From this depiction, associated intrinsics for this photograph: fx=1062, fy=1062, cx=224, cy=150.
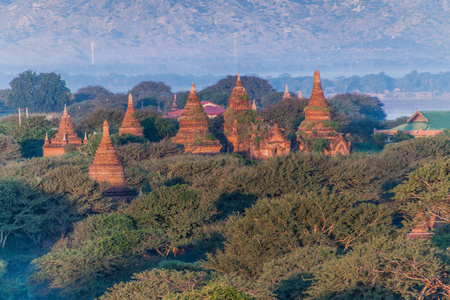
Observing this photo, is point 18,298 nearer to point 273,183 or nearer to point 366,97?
point 273,183

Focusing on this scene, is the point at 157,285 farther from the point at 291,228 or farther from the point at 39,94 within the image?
the point at 39,94

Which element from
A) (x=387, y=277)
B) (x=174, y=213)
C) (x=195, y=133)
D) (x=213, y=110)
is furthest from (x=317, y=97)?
(x=213, y=110)

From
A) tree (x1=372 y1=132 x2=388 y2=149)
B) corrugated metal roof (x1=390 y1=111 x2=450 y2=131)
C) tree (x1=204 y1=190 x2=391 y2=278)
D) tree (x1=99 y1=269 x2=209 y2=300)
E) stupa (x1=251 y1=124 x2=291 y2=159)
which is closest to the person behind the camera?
tree (x1=99 y1=269 x2=209 y2=300)

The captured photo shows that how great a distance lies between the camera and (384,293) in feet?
90.7

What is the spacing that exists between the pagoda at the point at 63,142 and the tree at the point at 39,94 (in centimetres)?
10103

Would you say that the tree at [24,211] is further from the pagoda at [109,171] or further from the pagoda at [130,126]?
the pagoda at [130,126]

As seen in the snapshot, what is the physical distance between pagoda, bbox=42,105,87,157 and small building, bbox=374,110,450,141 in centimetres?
3121

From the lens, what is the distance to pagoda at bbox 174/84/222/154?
224 ft

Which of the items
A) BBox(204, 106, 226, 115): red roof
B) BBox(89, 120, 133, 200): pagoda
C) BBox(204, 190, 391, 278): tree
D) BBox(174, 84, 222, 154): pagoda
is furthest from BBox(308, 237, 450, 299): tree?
BBox(204, 106, 226, 115): red roof

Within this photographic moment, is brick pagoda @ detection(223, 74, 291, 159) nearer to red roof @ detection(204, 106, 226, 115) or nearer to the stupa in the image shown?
the stupa

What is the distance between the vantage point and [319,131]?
70312 mm

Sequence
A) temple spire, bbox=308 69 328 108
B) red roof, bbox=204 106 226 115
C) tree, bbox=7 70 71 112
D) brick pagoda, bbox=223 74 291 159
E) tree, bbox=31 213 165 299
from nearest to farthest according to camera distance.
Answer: tree, bbox=31 213 165 299 → brick pagoda, bbox=223 74 291 159 → temple spire, bbox=308 69 328 108 → red roof, bbox=204 106 226 115 → tree, bbox=7 70 71 112

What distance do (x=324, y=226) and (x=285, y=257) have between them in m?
5.28

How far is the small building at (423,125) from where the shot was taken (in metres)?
99.1
